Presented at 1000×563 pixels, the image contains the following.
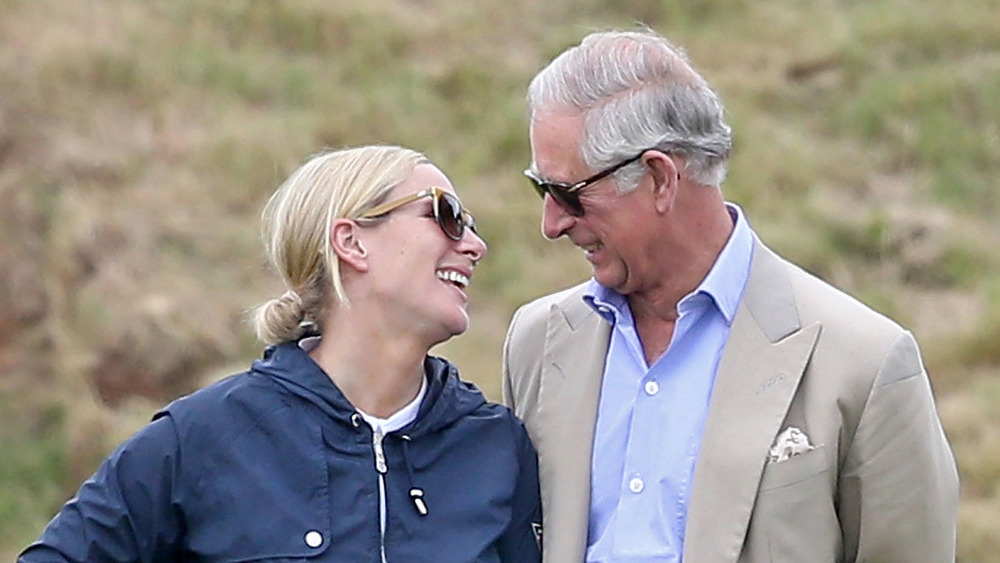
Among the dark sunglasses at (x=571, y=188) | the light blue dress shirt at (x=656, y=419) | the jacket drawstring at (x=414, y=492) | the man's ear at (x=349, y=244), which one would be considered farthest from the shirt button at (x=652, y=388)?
the man's ear at (x=349, y=244)

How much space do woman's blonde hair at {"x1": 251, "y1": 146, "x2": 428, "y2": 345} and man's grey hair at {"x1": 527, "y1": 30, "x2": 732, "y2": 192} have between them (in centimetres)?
35

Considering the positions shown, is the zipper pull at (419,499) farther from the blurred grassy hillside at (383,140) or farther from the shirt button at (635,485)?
the blurred grassy hillside at (383,140)

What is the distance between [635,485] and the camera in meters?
3.04

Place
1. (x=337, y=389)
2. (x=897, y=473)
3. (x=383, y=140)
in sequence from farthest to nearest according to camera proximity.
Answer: (x=383, y=140) → (x=337, y=389) → (x=897, y=473)

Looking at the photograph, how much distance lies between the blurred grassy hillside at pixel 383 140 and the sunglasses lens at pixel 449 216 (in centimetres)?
424

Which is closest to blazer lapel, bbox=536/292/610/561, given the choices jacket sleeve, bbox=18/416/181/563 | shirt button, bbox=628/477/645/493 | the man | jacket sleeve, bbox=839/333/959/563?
the man

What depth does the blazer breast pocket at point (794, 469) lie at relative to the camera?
293cm

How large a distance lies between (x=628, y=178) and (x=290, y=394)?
787mm

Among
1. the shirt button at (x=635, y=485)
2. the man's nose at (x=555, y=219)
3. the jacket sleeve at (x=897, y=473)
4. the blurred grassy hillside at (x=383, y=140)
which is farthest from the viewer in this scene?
the blurred grassy hillside at (x=383, y=140)

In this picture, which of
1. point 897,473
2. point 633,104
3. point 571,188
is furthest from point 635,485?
point 633,104

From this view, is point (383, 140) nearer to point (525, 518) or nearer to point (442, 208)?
point (442, 208)

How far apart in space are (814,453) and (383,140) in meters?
7.41

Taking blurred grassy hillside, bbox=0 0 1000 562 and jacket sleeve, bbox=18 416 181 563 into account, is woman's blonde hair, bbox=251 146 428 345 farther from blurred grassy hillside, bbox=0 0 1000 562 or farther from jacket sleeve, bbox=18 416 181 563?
blurred grassy hillside, bbox=0 0 1000 562

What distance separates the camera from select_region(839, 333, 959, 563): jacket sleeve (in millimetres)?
2922
